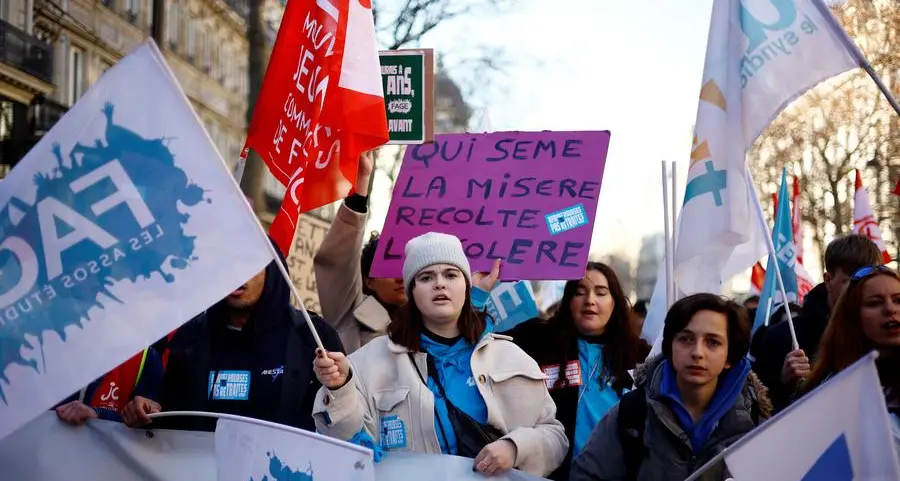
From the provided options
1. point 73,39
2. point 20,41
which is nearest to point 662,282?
point 20,41

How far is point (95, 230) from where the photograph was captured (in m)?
3.66

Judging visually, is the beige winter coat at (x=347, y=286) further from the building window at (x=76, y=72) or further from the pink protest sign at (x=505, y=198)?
the building window at (x=76, y=72)

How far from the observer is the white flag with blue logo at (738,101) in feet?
17.9

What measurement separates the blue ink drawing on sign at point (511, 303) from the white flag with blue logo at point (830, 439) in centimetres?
411

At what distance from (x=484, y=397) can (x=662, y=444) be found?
0.64m

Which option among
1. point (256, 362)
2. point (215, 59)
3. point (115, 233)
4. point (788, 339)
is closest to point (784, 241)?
point (788, 339)

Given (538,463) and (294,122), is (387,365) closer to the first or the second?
(538,463)

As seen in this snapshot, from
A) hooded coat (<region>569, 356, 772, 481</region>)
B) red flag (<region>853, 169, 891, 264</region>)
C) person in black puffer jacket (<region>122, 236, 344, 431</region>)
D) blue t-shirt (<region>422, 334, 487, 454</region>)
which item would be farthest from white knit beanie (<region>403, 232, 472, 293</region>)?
red flag (<region>853, 169, 891, 264</region>)

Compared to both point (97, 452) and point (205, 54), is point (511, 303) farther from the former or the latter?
point (205, 54)

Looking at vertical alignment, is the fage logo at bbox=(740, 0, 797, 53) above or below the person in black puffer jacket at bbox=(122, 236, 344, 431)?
above

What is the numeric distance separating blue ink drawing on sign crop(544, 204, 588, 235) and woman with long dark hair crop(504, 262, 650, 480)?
11.9 inches

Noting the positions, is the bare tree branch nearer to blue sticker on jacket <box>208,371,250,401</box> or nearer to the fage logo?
the fage logo

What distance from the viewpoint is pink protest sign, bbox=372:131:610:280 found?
19.7 feet

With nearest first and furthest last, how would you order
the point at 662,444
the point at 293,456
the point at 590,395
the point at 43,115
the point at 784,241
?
the point at 293,456 < the point at 662,444 < the point at 590,395 < the point at 784,241 < the point at 43,115
